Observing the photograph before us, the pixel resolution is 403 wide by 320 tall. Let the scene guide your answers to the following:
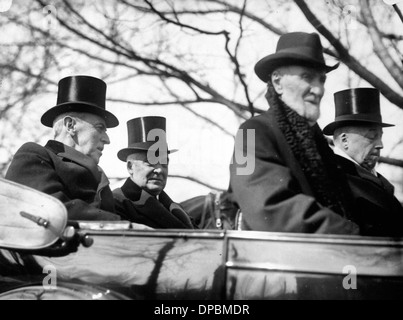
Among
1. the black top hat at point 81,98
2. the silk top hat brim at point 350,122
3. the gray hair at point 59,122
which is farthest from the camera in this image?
the gray hair at point 59,122

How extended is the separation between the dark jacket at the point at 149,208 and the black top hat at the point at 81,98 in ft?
1.04

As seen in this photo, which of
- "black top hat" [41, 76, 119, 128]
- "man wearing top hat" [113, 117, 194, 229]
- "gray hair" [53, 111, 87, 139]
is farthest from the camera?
"gray hair" [53, 111, 87, 139]

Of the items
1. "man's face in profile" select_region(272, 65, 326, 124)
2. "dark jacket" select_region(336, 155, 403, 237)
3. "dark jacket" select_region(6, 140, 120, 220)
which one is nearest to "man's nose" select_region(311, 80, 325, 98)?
"man's face in profile" select_region(272, 65, 326, 124)

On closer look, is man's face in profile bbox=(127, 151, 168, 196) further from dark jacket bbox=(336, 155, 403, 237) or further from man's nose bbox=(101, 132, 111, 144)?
dark jacket bbox=(336, 155, 403, 237)

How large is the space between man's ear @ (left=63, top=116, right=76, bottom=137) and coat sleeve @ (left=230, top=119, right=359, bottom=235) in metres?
0.94

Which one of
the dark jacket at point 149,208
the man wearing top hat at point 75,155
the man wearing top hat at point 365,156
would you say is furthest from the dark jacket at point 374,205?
the man wearing top hat at point 75,155

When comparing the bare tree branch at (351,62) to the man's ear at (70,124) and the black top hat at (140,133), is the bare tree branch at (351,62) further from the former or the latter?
the man's ear at (70,124)

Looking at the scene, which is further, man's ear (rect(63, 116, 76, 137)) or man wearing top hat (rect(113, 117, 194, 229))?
man's ear (rect(63, 116, 76, 137))

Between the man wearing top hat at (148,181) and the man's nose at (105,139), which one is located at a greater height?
the man's nose at (105,139)

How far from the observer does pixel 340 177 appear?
7.64 ft

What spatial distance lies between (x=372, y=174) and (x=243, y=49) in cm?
71

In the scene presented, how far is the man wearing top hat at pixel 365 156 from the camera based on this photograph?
89.0 inches

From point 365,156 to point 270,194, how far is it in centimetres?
45

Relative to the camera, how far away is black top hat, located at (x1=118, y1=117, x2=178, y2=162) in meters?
2.39
